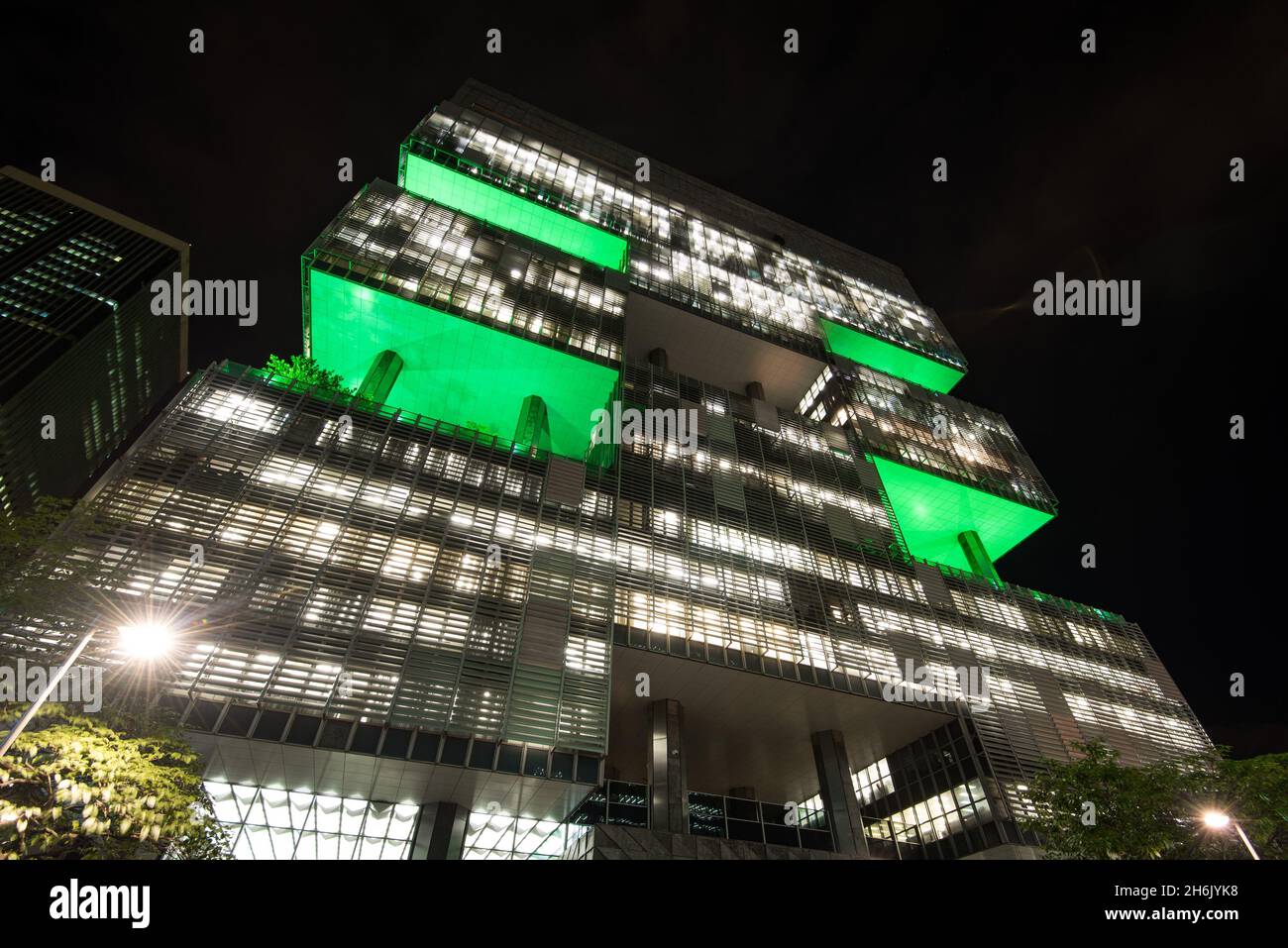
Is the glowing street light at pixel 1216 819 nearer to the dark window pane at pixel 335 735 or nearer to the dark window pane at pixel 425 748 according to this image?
the dark window pane at pixel 425 748

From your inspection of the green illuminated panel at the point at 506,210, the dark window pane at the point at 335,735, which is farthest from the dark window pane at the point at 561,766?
the green illuminated panel at the point at 506,210

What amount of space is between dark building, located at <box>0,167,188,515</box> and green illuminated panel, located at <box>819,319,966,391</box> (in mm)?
77232

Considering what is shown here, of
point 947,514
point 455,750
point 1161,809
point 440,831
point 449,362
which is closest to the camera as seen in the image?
point 455,750

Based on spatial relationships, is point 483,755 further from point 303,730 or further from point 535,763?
point 303,730

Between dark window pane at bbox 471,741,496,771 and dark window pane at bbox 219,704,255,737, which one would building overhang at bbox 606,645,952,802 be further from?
dark window pane at bbox 219,704,255,737

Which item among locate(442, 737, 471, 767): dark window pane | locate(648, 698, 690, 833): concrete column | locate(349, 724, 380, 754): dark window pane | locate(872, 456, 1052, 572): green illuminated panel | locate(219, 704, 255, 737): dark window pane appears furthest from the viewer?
locate(872, 456, 1052, 572): green illuminated panel

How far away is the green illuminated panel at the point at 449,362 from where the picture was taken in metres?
41.3

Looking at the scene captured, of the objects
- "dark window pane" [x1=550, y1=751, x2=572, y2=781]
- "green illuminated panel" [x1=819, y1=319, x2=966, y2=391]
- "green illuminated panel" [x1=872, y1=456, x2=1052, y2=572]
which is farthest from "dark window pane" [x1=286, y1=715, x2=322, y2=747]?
"green illuminated panel" [x1=819, y1=319, x2=966, y2=391]

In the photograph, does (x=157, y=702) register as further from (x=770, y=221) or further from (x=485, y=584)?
(x=770, y=221)

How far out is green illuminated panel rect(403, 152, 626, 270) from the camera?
183 ft

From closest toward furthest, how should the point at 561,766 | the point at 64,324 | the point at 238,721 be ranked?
the point at 238,721 → the point at 561,766 → the point at 64,324

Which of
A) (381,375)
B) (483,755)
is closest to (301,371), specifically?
(381,375)

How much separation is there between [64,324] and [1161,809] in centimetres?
9494

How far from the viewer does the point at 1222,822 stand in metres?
20.0
